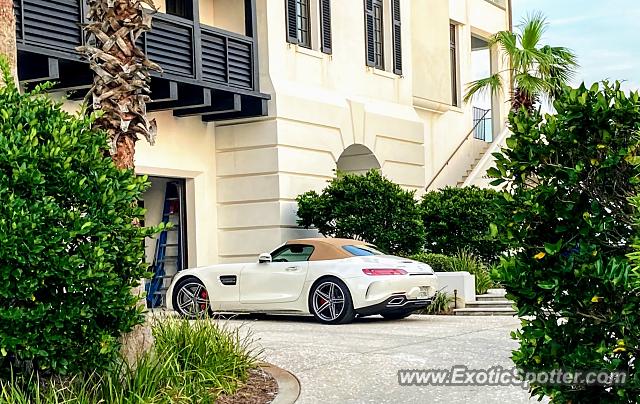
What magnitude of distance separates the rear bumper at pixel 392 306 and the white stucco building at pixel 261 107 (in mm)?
5399

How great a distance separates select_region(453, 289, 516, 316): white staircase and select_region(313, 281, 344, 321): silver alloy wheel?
11.7 ft

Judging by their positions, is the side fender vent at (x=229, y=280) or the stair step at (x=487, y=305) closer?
the side fender vent at (x=229, y=280)

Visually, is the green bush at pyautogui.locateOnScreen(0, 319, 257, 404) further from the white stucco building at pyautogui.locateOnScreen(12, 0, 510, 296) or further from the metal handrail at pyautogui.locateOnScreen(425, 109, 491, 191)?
the metal handrail at pyautogui.locateOnScreen(425, 109, 491, 191)

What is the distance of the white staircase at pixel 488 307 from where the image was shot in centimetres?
1775

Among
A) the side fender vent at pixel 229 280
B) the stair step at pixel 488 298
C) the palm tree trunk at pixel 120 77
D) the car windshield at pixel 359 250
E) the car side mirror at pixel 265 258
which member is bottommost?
the stair step at pixel 488 298

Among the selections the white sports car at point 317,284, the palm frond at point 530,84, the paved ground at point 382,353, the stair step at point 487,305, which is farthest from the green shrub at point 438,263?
the palm frond at point 530,84

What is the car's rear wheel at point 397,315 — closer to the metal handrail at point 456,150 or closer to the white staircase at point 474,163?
the metal handrail at point 456,150

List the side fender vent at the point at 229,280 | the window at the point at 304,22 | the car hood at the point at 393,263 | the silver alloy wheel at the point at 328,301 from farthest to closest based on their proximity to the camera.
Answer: the window at the point at 304,22 → the side fender vent at the point at 229,280 → the car hood at the point at 393,263 → the silver alloy wheel at the point at 328,301

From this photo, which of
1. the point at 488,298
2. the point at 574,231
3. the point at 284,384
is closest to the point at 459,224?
the point at 488,298

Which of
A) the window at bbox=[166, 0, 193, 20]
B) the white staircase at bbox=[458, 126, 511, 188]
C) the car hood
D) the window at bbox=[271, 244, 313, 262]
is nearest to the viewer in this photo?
the car hood

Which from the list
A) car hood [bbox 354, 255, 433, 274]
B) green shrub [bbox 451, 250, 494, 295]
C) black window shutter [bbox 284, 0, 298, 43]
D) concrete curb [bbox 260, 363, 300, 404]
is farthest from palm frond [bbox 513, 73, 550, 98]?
concrete curb [bbox 260, 363, 300, 404]

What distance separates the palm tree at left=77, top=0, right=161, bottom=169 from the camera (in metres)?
9.16

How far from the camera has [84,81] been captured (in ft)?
53.9

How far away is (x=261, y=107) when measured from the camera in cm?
2030
